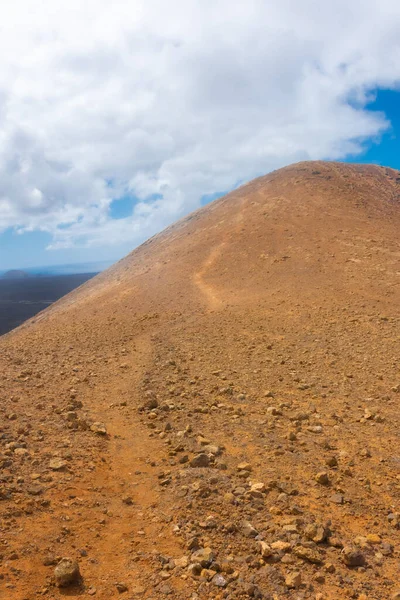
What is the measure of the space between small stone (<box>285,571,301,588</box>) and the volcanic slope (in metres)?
0.01

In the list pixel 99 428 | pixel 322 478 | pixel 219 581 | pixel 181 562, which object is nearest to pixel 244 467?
pixel 322 478

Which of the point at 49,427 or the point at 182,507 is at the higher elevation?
the point at 49,427

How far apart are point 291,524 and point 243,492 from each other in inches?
29.6

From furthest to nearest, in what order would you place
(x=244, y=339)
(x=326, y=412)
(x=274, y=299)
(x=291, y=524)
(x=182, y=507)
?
1. (x=274, y=299)
2. (x=244, y=339)
3. (x=326, y=412)
4. (x=182, y=507)
5. (x=291, y=524)

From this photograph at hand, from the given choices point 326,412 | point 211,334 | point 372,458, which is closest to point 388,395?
point 326,412

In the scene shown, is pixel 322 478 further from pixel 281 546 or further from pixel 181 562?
pixel 181 562

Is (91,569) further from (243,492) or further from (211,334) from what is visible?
(211,334)

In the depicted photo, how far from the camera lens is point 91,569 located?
13.5 feet

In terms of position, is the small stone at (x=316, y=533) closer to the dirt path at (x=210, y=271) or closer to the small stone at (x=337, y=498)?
the small stone at (x=337, y=498)

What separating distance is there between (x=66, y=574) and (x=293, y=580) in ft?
6.77

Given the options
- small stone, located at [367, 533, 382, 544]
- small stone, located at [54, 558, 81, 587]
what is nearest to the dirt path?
small stone, located at [367, 533, 382, 544]

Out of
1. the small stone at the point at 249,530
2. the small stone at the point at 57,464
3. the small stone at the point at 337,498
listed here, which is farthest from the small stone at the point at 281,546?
the small stone at the point at 57,464

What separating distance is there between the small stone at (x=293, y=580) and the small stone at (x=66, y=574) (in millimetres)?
1924

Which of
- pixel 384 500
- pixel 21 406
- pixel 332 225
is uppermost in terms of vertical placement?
pixel 332 225
